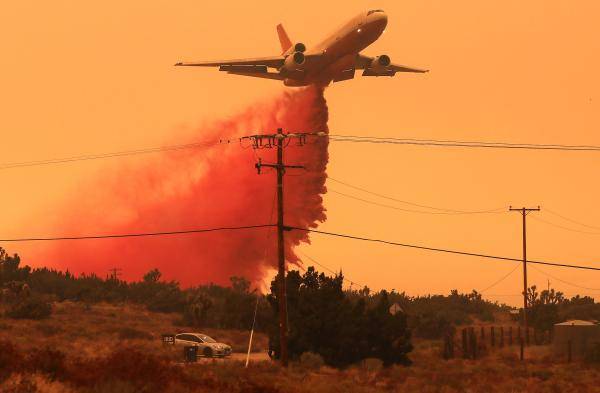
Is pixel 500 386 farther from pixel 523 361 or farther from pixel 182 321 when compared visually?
pixel 182 321

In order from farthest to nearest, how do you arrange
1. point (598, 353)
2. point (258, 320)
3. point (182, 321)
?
point (182, 321) → point (258, 320) → point (598, 353)

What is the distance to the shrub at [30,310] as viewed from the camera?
78438 mm

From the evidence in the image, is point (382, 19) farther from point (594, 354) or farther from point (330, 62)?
point (594, 354)

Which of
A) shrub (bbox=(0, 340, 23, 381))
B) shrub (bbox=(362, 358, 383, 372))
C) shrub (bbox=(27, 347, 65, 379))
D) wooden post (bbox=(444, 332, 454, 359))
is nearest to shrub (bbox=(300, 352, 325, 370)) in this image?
shrub (bbox=(362, 358, 383, 372))

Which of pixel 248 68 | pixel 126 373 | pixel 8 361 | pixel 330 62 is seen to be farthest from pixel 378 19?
pixel 8 361

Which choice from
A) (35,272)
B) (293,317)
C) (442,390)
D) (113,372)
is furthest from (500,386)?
(35,272)

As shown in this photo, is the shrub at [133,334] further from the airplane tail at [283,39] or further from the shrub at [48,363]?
the shrub at [48,363]

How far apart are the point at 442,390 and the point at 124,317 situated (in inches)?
2200

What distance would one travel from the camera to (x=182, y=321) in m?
89.8

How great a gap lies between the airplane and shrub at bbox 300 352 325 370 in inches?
917

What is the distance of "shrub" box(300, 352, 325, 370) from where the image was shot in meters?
47.6

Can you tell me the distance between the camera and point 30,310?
7906 centimetres

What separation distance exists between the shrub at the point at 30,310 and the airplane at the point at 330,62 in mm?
23424

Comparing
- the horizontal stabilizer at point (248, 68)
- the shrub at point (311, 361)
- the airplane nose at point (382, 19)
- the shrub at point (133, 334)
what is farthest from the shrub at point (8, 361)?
the horizontal stabilizer at point (248, 68)
